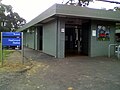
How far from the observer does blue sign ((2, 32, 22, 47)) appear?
1045 centimetres

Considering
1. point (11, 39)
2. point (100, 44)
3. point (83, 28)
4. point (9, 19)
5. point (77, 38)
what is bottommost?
point (100, 44)

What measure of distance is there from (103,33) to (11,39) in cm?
797

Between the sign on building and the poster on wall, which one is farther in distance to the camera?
the poster on wall

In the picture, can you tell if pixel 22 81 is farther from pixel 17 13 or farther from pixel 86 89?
pixel 17 13

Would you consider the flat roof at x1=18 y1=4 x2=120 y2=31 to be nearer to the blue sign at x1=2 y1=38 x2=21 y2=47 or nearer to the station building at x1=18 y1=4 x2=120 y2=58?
the station building at x1=18 y1=4 x2=120 y2=58

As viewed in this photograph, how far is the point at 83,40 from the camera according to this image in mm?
16953

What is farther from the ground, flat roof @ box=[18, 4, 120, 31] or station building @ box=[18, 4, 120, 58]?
flat roof @ box=[18, 4, 120, 31]

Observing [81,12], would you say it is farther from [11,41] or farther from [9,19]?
[9,19]

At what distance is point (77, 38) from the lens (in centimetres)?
1886

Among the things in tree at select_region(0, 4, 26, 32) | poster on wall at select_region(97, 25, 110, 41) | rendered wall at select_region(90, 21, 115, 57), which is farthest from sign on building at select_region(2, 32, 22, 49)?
tree at select_region(0, 4, 26, 32)

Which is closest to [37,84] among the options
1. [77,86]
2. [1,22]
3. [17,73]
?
[77,86]

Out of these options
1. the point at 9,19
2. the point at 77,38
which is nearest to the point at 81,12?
the point at 77,38

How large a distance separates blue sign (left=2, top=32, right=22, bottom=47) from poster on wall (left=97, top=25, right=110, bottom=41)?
23.2 ft

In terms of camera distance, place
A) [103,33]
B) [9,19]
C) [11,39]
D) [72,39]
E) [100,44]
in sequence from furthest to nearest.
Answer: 1. [9,19]
2. [72,39]
3. [103,33]
4. [100,44]
5. [11,39]
